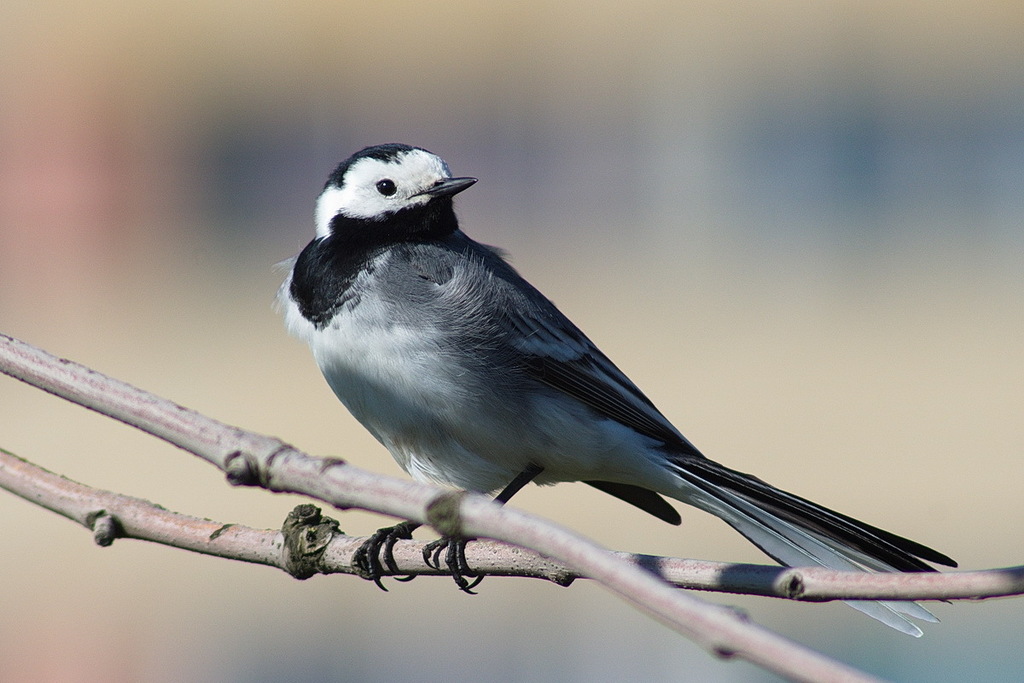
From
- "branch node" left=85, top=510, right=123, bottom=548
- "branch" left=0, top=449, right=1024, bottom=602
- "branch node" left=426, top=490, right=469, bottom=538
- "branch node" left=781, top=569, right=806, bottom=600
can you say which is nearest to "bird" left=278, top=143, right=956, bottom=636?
"branch" left=0, top=449, right=1024, bottom=602

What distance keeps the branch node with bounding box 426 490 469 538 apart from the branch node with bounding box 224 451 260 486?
346 mm

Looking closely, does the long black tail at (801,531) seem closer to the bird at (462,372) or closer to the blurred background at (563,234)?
the bird at (462,372)

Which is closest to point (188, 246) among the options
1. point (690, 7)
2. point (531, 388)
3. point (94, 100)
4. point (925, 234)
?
point (94, 100)

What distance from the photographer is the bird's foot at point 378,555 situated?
2.69 m

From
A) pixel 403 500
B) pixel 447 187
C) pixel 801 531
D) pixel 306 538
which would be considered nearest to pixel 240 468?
pixel 403 500

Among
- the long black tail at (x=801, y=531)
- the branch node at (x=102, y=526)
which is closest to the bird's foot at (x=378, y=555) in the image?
the branch node at (x=102, y=526)

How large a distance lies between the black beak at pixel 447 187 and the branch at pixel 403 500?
69.8 inches

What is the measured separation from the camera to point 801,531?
10.2 feet

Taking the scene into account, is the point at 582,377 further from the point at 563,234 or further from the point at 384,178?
the point at 563,234

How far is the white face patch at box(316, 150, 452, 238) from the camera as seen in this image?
3711 millimetres

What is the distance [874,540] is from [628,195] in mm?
7136

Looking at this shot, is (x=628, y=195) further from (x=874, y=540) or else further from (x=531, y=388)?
(x=874, y=540)

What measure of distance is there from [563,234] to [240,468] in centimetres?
813

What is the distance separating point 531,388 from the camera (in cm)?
360
